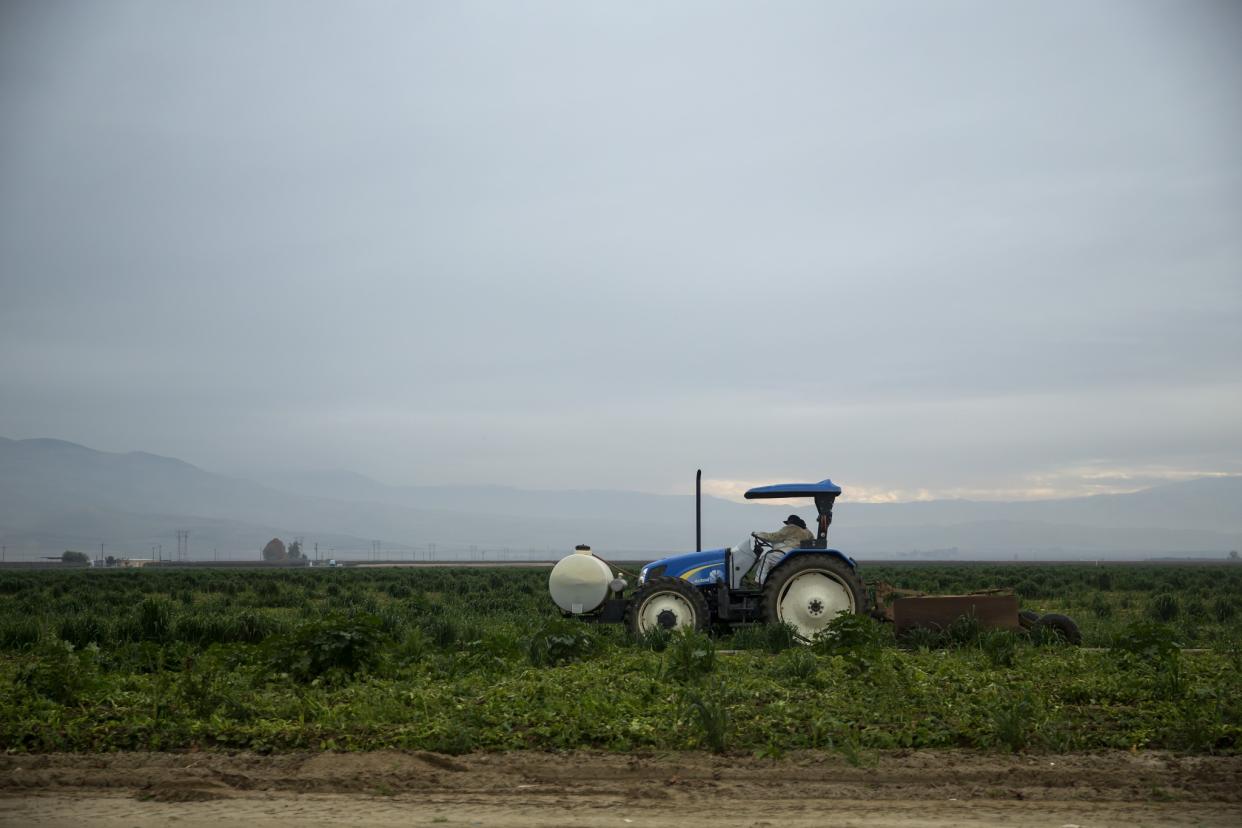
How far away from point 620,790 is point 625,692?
106 inches

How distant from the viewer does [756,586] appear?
1465 centimetres

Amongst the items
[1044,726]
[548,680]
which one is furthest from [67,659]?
[1044,726]

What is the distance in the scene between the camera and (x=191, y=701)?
30.6ft

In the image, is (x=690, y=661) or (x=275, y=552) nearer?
(x=690, y=661)

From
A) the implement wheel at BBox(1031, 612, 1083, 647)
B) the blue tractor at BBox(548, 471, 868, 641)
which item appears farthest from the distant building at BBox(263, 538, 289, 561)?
the implement wheel at BBox(1031, 612, 1083, 647)

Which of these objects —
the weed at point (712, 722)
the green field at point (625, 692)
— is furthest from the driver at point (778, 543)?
the weed at point (712, 722)

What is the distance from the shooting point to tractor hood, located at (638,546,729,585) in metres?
14.7

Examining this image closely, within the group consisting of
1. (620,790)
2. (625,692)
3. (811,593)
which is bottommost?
(620,790)

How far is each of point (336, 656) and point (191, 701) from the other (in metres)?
1.96

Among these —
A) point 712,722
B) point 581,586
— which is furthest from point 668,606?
point 712,722

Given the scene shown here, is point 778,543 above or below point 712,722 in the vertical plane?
above

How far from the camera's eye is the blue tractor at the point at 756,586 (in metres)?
13.9

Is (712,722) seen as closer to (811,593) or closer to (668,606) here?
(668,606)

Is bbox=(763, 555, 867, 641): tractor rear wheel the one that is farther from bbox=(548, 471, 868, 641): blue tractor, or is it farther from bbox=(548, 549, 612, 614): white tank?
bbox=(548, 549, 612, 614): white tank
